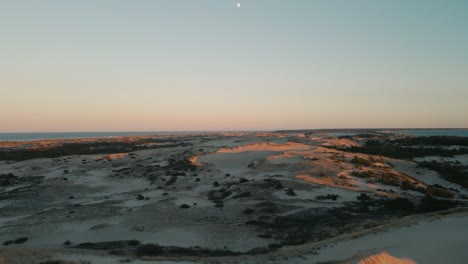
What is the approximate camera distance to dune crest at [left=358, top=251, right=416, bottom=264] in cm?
1179

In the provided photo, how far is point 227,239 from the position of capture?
59.3 feet

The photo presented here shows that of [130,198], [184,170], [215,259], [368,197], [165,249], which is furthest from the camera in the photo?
[184,170]

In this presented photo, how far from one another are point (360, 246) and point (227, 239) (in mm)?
6443

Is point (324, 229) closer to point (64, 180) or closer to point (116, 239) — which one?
point (116, 239)

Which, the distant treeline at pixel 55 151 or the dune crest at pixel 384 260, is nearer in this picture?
the dune crest at pixel 384 260

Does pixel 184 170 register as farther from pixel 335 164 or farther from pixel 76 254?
pixel 76 254

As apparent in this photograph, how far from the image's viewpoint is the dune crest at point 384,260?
11789 mm

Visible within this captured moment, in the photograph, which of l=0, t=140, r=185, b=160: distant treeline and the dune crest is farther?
l=0, t=140, r=185, b=160: distant treeline

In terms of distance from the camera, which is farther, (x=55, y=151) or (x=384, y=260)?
(x=55, y=151)

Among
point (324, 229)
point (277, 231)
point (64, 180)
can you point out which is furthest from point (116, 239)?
point (64, 180)

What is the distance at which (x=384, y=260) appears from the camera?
1219 cm

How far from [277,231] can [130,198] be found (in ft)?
46.1

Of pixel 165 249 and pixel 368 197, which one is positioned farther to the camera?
pixel 368 197

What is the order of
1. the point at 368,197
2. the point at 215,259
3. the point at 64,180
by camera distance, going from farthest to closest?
the point at 64,180 → the point at 368,197 → the point at 215,259
